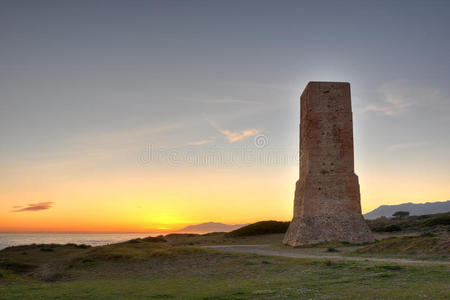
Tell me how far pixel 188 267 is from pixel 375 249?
9.13 m

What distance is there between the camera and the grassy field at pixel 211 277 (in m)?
9.21

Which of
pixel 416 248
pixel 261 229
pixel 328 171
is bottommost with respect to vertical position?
pixel 261 229

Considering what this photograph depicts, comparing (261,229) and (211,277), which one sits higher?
(211,277)

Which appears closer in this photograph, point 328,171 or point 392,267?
point 392,267

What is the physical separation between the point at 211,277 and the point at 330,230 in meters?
13.4

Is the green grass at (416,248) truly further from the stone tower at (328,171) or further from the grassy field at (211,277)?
the stone tower at (328,171)

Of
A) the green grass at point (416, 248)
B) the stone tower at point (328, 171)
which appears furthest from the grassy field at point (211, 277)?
the stone tower at point (328, 171)

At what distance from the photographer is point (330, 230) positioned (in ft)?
80.7

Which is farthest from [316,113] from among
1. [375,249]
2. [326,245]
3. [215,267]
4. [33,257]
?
[33,257]

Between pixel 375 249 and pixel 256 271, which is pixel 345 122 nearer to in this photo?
pixel 375 249

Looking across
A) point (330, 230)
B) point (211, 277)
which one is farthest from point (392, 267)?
point (330, 230)

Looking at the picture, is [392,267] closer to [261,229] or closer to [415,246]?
[415,246]

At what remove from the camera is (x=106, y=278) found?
15.7 meters

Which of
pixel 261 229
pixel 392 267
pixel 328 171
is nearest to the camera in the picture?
pixel 392 267
